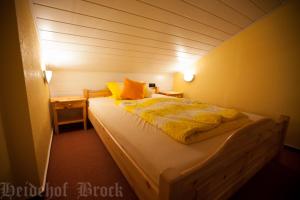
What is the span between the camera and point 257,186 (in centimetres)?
124

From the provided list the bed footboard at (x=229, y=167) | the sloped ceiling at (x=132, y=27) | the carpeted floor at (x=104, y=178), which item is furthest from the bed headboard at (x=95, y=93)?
the bed footboard at (x=229, y=167)

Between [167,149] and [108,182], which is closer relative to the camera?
[167,149]

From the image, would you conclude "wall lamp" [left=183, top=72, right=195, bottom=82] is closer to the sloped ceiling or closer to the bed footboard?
the sloped ceiling

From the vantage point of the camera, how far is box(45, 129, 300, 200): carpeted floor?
115 centimetres

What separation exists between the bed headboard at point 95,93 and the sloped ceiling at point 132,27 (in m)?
0.47

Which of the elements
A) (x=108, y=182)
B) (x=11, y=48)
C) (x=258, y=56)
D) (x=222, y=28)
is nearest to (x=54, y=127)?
(x=108, y=182)

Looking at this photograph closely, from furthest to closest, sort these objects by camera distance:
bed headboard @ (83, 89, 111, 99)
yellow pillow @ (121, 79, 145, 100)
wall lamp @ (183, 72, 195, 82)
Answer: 1. wall lamp @ (183, 72, 195, 82)
2. bed headboard @ (83, 89, 111, 99)
3. yellow pillow @ (121, 79, 145, 100)

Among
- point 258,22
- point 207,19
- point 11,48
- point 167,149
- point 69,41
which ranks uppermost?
point 258,22

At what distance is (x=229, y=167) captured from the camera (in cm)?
87

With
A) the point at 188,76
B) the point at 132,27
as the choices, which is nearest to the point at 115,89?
the point at 132,27

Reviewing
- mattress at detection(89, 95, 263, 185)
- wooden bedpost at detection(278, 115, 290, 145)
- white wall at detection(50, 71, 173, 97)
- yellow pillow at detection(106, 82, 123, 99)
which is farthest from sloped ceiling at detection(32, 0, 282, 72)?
wooden bedpost at detection(278, 115, 290, 145)

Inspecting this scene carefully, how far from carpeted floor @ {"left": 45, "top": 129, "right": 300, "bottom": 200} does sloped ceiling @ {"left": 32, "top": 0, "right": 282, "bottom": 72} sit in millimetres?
1504

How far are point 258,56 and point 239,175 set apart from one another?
6.76ft

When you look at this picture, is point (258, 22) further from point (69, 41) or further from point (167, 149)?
point (69, 41)
